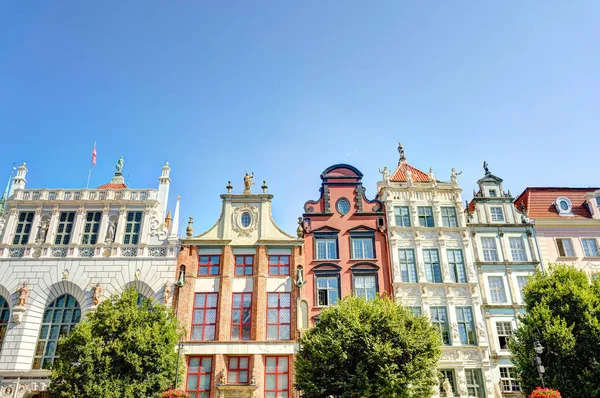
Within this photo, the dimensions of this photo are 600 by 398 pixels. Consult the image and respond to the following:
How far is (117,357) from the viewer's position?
79.3ft

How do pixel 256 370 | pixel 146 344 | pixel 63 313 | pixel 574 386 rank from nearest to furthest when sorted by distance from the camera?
pixel 574 386 → pixel 146 344 → pixel 256 370 → pixel 63 313

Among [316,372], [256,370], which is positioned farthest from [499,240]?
[256,370]

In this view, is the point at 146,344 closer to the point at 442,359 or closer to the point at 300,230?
the point at 300,230

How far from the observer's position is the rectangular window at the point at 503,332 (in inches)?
1203

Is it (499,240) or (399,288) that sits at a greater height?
(499,240)

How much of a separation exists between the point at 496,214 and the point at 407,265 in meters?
8.78

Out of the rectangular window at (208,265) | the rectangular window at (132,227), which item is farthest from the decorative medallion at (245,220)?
the rectangular window at (132,227)

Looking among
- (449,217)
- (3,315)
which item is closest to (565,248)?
(449,217)

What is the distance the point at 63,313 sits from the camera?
30922 mm

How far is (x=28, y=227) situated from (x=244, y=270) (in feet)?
54.9

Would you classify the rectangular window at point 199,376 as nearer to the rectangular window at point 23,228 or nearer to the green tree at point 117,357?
the green tree at point 117,357

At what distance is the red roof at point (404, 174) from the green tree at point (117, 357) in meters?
21.4

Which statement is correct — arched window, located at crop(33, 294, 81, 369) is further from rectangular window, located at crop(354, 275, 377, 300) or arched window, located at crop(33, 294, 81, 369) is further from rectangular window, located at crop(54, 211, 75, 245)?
rectangular window, located at crop(354, 275, 377, 300)

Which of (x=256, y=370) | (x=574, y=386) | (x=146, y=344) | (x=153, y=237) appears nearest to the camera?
(x=574, y=386)
